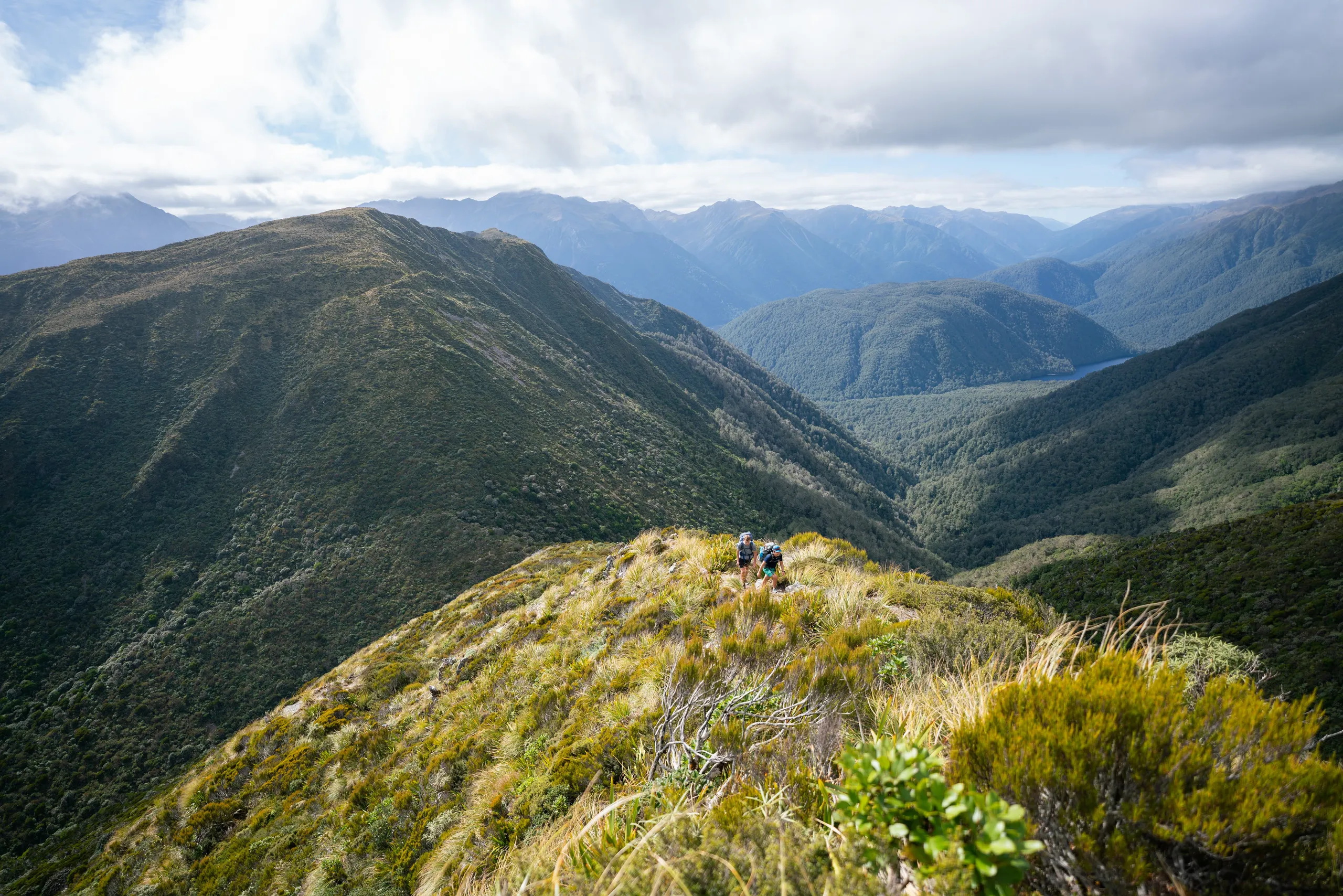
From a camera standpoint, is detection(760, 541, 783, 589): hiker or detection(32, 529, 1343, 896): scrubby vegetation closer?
detection(32, 529, 1343, 896): scrubby vegetation

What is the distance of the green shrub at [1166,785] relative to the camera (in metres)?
2.41

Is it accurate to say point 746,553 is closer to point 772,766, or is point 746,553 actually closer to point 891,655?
point 891,655

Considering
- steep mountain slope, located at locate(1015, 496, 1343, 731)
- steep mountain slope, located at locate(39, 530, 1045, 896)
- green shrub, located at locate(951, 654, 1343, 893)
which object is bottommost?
steep mountain slope, located at locate(1015, 496, 1343, 731)

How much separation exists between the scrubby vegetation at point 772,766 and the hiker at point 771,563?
0.76 m

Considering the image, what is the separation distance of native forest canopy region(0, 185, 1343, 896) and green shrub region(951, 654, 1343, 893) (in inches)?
0.8

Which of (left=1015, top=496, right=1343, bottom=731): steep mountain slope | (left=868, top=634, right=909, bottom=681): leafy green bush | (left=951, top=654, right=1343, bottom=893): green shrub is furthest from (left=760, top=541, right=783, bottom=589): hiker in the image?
(left=1015, top=496, right=1343, bottom=731): steep mountain slope

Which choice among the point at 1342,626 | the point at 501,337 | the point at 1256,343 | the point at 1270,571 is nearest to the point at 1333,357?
the point at 1256,343

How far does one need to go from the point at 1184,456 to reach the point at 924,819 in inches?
7763

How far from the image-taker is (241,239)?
267ft

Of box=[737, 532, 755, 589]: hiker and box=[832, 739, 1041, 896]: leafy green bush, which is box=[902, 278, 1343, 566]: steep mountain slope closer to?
box=[737, 532, 755, 589]: hiker

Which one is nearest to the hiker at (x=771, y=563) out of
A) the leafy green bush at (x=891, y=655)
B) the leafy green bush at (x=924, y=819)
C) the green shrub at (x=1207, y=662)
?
the leafy green bush at (x=891, y=655)

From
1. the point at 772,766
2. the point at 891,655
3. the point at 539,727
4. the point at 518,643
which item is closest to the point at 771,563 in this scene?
the point at 891,655

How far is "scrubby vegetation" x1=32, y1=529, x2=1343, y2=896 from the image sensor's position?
2504 millimetres

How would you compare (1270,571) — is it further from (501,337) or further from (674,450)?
(501,337)
